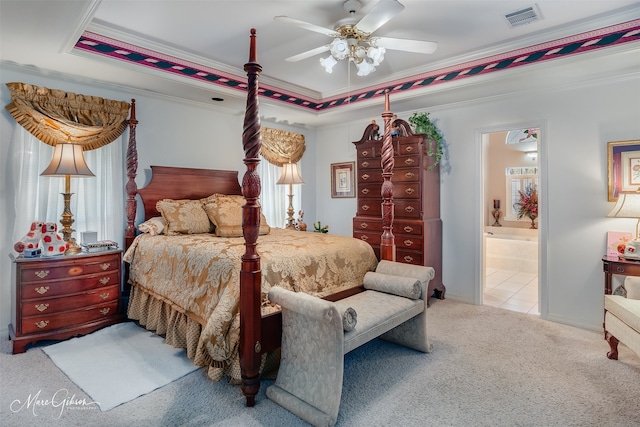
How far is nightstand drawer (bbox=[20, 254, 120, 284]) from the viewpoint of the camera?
286 centimetres

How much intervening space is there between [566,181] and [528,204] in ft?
10.4

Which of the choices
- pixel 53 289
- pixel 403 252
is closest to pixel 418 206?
pixel 403 252

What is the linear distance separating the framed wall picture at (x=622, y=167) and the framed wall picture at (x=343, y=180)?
10.2 ft

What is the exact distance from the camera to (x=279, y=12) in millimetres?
2777

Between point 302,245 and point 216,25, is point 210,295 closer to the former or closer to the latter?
point 302,245

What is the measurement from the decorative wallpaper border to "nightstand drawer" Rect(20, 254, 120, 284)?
5.99ft

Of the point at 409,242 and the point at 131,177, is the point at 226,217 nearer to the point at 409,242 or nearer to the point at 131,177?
the point at 131,177

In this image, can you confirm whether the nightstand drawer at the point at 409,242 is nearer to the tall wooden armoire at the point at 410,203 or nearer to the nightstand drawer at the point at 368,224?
the tall wooden armoire at the point at 410,203

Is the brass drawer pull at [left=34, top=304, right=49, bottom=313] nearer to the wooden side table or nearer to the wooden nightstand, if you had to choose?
the wooden nightstand

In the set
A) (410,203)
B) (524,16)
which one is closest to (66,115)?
(410,203)

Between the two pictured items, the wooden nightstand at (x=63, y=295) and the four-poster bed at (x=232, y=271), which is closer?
the four-poster bed at (x=232, y=271)

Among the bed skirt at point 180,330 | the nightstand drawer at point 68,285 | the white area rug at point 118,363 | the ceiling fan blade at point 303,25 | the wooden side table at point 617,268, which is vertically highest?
the ceiling fan blade at point 303,25

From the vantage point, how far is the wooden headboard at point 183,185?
12.9 ft

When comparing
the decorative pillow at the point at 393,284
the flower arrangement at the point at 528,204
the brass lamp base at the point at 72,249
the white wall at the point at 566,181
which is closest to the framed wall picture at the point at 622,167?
the white wall at the point at 566,181
